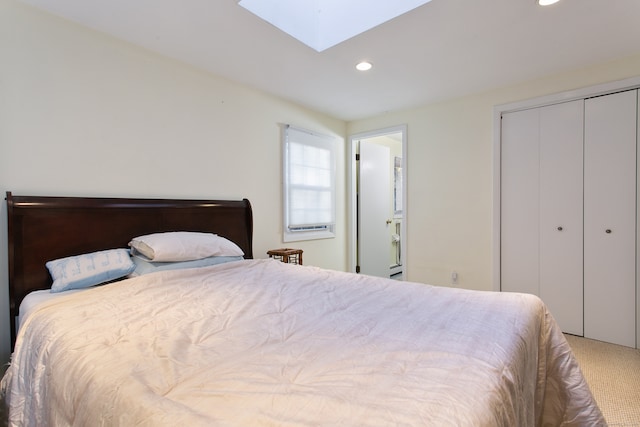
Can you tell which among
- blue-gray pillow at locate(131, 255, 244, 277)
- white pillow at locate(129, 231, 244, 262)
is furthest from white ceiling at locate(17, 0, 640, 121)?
blue-gray pillow at locate(131, 255, 244, 277)

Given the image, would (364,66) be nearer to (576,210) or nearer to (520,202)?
(520,202)

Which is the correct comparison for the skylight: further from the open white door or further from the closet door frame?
the open white door

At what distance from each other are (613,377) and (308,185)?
2992 mm

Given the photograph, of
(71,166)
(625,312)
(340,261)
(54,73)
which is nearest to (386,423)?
(71,166)

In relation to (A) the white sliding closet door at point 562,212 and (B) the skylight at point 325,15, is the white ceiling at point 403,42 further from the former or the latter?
(A) the white sliding closet door at point 562,212

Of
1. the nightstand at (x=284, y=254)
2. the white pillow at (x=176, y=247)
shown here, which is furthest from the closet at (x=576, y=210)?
the white pillow at (x=176, y=247)

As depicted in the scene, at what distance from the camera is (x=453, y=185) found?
332cm

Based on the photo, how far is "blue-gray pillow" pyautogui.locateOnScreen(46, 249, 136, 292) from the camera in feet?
5.33

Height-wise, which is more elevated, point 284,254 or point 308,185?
point 308,185

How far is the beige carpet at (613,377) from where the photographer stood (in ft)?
5.40

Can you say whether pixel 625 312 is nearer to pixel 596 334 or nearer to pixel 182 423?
pixel 596 334

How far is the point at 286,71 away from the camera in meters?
2.64

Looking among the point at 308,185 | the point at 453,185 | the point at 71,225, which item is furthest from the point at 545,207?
the point at 71,225

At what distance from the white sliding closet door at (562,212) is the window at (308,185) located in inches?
88.0
